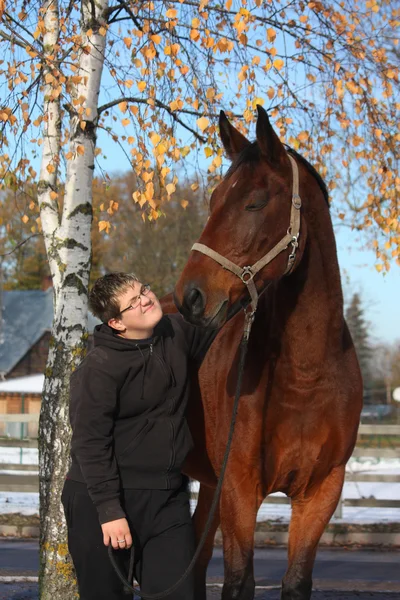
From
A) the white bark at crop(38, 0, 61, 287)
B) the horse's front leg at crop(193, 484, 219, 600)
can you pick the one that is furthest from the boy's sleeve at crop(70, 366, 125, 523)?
the white bark at crop(38, 0, 61, 287)

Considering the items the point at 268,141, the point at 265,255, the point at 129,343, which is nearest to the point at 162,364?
the point at 129,343

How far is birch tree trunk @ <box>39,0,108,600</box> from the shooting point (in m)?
5.36

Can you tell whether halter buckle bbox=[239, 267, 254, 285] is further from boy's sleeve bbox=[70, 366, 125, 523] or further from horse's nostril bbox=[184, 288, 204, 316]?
boy's sleeve bbox=[70, 366, 125, 523]

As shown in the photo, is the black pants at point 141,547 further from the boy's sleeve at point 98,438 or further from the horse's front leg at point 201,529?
the horse's front leg at point 201,529

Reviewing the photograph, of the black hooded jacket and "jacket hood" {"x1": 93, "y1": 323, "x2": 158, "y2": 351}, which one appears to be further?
"jacket hood" {"x1": 93, "y1": 323, "x2": 158, "y2": 351}

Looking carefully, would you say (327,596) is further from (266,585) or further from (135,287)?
(135,287)

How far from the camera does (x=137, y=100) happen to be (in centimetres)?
597

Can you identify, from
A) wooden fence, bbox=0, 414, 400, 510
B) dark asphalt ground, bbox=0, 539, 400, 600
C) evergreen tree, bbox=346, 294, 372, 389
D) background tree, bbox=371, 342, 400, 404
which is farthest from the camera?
background tree, bbox=371, 342, 400, 404

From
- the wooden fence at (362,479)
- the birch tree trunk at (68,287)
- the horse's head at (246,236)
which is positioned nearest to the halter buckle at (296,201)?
the horse's head at (246,236)

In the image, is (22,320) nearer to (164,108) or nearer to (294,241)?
(164,108)

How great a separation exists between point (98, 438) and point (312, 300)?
1132 mm

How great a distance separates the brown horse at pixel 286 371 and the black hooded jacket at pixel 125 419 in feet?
1.14

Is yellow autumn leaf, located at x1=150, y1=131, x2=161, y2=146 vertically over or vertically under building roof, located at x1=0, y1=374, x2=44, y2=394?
under

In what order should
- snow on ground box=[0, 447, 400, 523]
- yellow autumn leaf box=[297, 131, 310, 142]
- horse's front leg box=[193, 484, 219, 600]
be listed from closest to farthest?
horse's front leg box=[193, 484, 219, 600] → yellow autumn leaf box=[297, 131, 310, 142] → snow on ground box=[0, 447, 400, 523]
